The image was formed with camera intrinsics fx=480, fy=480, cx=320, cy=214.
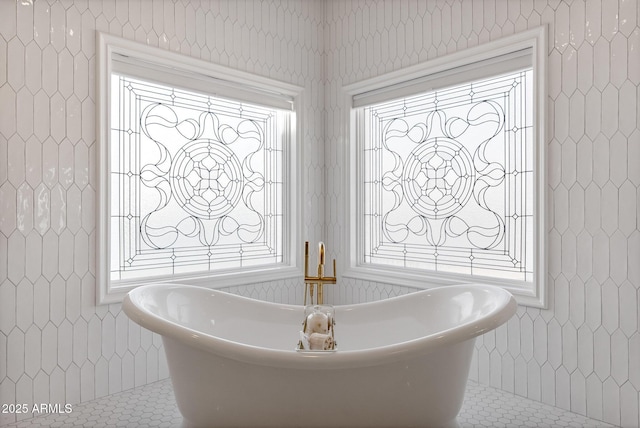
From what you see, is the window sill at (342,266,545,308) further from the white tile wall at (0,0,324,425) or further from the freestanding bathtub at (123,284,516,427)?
the white tile wall at (0,0,324,425)

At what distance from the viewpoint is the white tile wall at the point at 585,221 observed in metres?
2.05

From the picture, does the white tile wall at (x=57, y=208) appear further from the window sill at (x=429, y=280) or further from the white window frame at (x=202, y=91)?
the window sill at (x=429, y=280)

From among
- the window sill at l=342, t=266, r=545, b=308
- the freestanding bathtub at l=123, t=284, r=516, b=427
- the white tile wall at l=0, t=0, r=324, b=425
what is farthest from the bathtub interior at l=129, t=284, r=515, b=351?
the white tile wall at l=0, t=0, r=324, b=425

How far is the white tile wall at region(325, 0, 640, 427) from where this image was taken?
2047 mm

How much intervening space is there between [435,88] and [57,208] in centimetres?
210

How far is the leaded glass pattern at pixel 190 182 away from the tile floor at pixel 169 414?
629 mm

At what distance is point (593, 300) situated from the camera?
7.04 ft

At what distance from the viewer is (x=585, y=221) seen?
2.17 m

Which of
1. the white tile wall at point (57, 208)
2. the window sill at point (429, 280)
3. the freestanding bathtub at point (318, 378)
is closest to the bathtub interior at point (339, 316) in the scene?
the freestanding bathtub at point (318, 378)

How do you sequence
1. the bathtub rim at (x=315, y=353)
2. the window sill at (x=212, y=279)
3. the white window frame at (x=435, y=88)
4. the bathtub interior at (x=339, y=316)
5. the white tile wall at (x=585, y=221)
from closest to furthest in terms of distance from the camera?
the bathtub rim at (x=315, y=353) → the white tile wall at (x=585, y=221) → the bathtub interior at (x=339, y=316) → the white window frame at (x=435, y=88) → the window sill at (x=212, y=279)

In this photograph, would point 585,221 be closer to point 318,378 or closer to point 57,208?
point 318,378

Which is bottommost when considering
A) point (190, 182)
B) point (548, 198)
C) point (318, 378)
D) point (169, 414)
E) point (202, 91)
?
point (169, 414)

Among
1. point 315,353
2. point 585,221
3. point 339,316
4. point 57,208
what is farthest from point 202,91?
point 585,221

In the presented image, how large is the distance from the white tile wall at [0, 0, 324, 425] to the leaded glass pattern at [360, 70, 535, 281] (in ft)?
4.76
